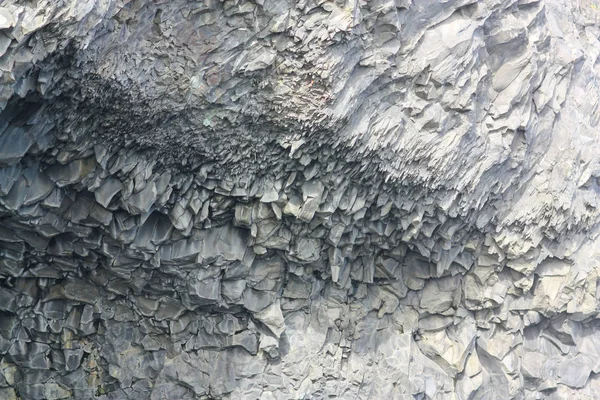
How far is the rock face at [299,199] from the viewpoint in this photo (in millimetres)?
A: 7945

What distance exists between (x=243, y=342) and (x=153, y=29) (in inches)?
176

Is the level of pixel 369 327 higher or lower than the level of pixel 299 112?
lower

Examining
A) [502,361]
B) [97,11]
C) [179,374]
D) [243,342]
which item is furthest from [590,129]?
[97,11]

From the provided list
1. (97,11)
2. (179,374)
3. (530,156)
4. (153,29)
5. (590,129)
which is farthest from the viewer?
(590,129)

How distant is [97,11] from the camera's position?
22.7 ft

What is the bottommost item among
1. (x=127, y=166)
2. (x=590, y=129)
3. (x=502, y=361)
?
(x=502, y=361)

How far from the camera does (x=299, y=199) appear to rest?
9.40 m

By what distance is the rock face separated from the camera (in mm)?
7945

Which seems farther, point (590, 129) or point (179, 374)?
point (590, 129)

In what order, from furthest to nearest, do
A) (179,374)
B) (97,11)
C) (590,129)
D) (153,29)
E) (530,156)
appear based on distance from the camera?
(590,129), (530,156), (179,374), (153,29), (97,11)

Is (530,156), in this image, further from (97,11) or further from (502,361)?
(97,11)

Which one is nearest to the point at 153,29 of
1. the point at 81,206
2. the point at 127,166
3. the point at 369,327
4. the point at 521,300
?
the point at 127,166

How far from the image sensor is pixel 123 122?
801cm

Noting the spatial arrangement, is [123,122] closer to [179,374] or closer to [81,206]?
[81,206]
